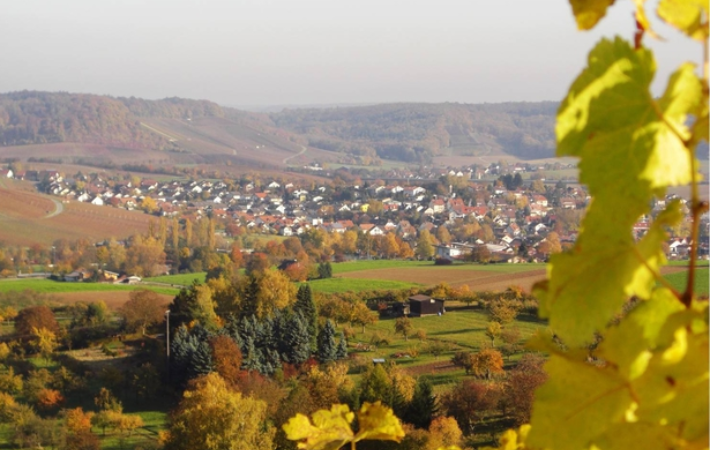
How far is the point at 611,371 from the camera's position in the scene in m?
0.38

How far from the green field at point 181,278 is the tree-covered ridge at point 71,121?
98.9 feet

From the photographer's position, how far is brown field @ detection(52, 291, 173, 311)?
1951cm

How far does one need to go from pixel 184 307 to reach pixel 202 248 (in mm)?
11380

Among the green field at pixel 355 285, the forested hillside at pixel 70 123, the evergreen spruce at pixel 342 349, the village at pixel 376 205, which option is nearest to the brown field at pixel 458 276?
the green field at pixel 355 285

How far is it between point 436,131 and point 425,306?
43.6 metres

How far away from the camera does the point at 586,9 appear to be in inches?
16.8

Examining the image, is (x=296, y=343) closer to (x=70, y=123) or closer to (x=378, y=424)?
(x=378, y=424)

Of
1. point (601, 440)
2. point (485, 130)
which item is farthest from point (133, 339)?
point (485, 130)

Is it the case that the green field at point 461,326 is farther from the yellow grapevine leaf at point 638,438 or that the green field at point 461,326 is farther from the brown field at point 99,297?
the yellow grapevine leaf at point 638,438

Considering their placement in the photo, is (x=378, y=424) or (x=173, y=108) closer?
(x=378, y=424)

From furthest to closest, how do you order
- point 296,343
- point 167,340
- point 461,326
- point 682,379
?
point 461,326, point 167,340, point 296,343, point 682,379

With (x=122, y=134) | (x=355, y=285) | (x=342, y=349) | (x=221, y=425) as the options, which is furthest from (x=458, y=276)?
(x=122, y=134)

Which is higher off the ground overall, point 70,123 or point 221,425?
point 70,123

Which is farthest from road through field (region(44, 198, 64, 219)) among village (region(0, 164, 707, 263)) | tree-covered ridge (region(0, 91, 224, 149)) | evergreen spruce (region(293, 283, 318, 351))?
evergreen spruce (region(293, 283, 318, 351))
